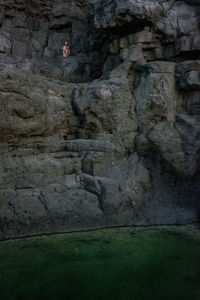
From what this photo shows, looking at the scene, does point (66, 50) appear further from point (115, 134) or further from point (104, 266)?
point (104, 266)

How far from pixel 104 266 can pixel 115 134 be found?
5.02m

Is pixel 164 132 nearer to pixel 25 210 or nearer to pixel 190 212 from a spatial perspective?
pixel 190 212

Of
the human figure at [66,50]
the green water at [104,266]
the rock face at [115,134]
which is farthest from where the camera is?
the human figure at [66,50]

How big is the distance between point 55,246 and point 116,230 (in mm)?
1990

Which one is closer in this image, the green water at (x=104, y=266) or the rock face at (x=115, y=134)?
the green water at (x=104, y=266)

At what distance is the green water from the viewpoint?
4781mm

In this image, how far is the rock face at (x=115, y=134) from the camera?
8391 millimetres

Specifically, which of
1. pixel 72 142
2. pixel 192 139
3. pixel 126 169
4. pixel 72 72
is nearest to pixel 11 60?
pixel 72 72

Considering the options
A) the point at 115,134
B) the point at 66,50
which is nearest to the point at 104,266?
the point at 115,134

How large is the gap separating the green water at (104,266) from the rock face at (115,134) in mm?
940

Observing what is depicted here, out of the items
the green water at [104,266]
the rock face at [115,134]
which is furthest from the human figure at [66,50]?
the green water at [104,266]

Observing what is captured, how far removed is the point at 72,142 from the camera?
9.45m

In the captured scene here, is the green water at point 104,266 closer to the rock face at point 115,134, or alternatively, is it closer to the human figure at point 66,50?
the rock face at point 115,134

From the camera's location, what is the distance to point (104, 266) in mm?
5797
